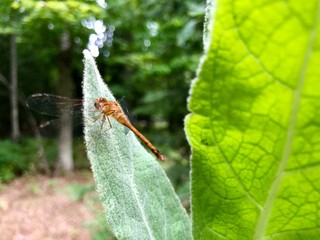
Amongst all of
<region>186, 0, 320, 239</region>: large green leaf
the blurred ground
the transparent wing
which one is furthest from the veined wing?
the blurred ground

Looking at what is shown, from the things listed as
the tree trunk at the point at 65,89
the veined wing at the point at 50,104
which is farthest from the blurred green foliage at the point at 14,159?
the veined wing at the point at 50,104

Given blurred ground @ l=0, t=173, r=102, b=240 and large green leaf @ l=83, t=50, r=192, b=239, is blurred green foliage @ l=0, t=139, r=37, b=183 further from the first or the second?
large green leaf @ l=83, t=50, r=192, b=239

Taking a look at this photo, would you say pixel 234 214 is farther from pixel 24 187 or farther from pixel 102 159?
pixel 24 187

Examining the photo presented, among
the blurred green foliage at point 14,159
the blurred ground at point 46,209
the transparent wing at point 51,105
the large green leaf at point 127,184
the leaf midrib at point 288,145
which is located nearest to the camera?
the leaf midrib at point 288,145

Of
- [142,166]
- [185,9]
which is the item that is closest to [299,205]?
[142,166]

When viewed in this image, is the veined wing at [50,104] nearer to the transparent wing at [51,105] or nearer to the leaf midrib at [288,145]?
the transparent wing at [51,105]

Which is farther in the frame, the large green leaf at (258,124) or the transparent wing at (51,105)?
the transparent wing at (51,105)
